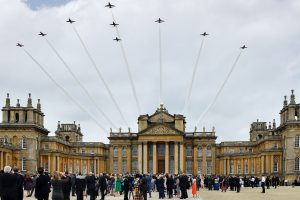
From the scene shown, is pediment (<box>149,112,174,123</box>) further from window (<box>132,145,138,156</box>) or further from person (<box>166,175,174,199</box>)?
person (<box>166,175,174,199</box>)

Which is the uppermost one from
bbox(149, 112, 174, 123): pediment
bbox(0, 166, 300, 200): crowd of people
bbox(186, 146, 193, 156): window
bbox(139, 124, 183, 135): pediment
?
bbox(149, 112, 174, 123): pediment

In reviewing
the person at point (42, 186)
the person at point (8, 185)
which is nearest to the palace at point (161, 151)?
the person at point (42, 186)

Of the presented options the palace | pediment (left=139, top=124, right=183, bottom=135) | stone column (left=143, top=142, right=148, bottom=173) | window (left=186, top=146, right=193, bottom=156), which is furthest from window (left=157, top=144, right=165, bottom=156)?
window (left=186, top=146, right=193, bottom=156)

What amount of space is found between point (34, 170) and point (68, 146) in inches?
1034

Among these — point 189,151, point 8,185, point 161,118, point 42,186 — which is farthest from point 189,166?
point 8,185

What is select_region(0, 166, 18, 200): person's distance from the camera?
2136 cm

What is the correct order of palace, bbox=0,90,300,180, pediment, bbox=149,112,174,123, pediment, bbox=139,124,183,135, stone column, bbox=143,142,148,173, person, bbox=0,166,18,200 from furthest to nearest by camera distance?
pediment, bbox=149,112,174,123
stone column, bbox=143,142,148,173
pediment, bbox=139,124,183,135
palace, bbox=0,90,300,180
person, bbox=0,166,18,200

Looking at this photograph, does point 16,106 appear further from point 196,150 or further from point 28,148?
point 196,150

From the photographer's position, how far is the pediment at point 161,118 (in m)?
128

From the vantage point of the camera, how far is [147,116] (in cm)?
12744

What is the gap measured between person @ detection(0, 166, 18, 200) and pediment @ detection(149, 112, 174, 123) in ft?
348

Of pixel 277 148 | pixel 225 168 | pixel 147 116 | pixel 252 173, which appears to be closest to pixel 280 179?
pixel 277 148

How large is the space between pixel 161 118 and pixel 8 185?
10648 centimetres

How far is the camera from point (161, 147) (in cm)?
12506
